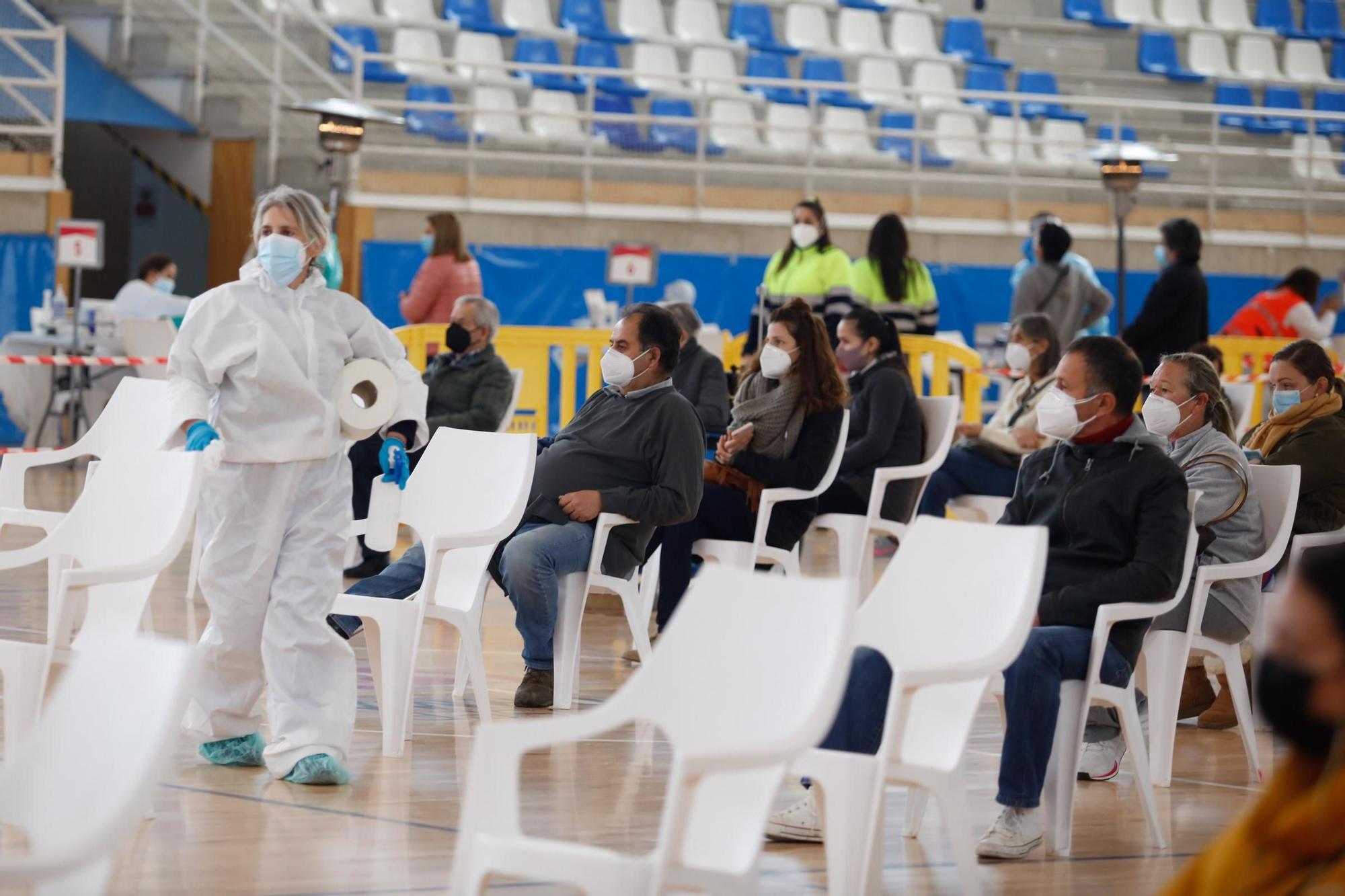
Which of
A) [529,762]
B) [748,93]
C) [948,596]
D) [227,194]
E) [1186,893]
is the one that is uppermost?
[748,93]

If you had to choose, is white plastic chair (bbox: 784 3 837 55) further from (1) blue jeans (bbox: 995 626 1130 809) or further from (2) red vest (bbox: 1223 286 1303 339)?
(1) blue jeans (bbox: 995 626 1130 809)

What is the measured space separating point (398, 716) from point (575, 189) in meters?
8.47

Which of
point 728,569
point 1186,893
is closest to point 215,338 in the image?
point 728,569

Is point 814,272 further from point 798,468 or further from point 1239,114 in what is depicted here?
point 1239,114

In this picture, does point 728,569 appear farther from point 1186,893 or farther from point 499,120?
point 499,120

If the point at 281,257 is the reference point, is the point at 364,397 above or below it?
below

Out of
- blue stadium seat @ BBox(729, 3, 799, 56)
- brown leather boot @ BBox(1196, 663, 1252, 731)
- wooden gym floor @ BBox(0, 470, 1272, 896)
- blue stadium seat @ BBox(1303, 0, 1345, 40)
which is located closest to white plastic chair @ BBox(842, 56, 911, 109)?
blue stadium seat @ BBox(729, 3, 799, 56)

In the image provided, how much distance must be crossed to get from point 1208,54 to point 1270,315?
6.30 metres

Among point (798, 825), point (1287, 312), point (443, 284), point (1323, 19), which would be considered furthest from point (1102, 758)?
point (1323, 19)

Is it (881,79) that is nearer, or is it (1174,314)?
(1174,314)

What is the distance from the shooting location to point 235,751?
454 centimetres

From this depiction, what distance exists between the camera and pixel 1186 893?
2166mm

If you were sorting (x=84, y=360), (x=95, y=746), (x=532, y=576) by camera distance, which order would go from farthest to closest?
(x=84, y=360)
(x=532, y=576)
(x=95, y=746)

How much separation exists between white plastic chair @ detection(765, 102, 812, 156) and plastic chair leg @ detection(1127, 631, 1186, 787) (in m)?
9.80
